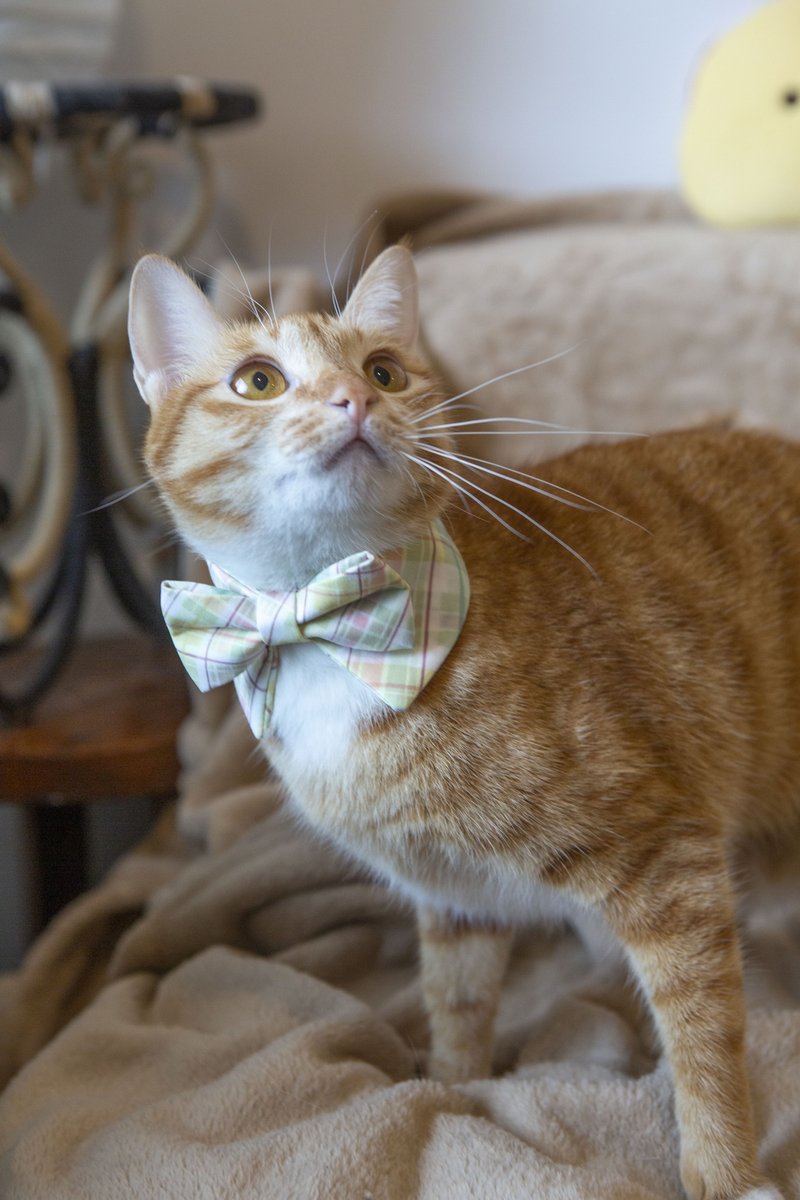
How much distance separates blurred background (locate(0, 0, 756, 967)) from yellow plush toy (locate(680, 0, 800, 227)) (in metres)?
0.37

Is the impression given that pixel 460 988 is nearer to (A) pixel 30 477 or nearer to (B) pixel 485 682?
(B) pixel 485 682

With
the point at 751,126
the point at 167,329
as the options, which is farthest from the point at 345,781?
the point at 751,126

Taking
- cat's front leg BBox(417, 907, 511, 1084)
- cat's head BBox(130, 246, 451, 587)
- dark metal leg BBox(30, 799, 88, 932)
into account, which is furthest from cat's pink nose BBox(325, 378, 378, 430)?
dark metal leg BBox(30, 799, 88, 932)

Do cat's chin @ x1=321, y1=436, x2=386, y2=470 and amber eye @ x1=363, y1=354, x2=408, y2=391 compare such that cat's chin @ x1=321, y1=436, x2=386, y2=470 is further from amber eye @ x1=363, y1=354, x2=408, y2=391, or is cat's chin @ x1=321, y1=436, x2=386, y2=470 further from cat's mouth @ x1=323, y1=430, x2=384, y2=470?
→ amber eye @ x1=363, y1=354, x2=408, y2=391

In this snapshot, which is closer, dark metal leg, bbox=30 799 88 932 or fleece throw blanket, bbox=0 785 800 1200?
fleece throw blanket, bbox=0 785 800 1200

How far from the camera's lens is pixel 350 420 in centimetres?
74

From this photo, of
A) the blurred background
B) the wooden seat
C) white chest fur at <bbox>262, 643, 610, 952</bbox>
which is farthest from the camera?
the blurred background

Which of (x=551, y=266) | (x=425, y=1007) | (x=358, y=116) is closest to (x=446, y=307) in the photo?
(x=551, y=266)

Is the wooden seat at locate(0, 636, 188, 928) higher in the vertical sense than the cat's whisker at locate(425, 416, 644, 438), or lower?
lower

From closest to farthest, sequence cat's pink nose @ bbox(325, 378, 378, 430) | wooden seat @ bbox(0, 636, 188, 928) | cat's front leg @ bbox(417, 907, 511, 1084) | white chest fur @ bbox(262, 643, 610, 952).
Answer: cat's pink nose @ bbox(325, 378, 378, 430), white chest fur @ bbox(262, 643, 610, 952), cat's front leg @ bbox(417, 907, 511, 1084), wooden seat @ bbox(0, 636, 188, 928)

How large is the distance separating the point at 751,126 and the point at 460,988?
51.7 inches

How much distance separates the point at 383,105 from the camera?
6.46 feet

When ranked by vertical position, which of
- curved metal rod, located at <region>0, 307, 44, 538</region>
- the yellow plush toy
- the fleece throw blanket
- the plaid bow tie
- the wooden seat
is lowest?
the wooden seat

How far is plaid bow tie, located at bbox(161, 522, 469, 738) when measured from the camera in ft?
2.61
